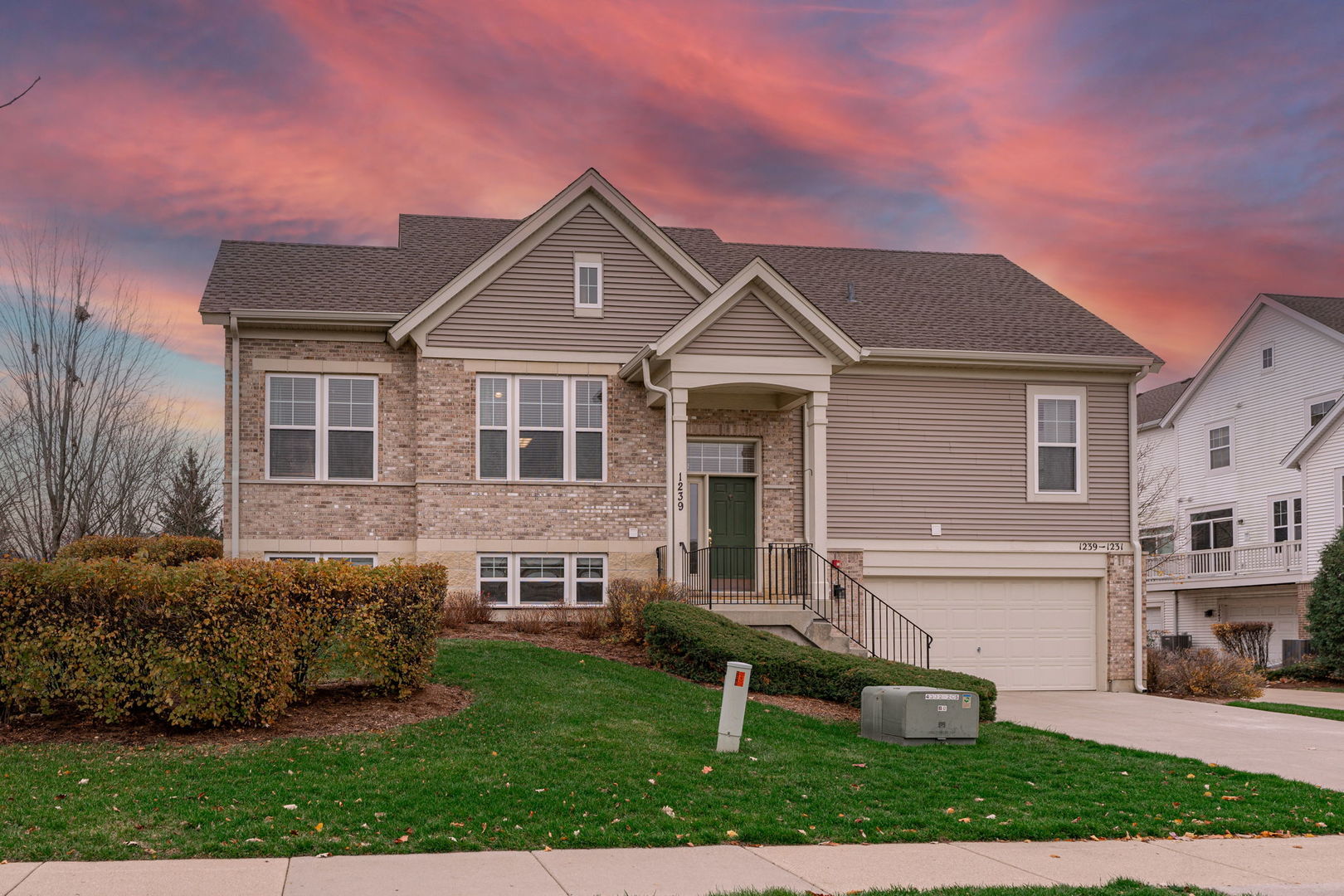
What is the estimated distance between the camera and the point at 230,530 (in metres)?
18.9

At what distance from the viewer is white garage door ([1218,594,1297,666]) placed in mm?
31281

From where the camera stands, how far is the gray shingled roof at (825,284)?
19967mm

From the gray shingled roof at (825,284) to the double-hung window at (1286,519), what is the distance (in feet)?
41.6

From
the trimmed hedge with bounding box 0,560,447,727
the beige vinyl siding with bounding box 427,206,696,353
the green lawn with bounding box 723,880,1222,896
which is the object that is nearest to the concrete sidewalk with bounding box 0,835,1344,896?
the green lawn with bounding box 723,880,1222,896

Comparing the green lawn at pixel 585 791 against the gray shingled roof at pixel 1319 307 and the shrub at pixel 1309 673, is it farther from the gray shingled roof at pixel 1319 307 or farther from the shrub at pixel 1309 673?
the gray shingled roof at pixel 1319 307

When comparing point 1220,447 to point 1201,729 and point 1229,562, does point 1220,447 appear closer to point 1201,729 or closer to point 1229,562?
point 1229,562

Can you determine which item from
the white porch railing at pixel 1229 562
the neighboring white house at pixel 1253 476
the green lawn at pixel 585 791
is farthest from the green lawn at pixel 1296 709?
the neighboring white house at pixel 1253 476

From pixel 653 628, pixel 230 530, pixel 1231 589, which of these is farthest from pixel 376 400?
pixel 1231 589

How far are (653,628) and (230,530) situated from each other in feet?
25.9

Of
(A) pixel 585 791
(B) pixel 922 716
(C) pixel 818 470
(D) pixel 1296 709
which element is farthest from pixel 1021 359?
(A) pixel 585 791

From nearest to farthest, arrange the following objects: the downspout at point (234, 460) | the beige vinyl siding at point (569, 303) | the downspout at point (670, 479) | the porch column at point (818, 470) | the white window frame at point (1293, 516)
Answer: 1. the downspout at point (670, 479)
2. the downspout at point (234, 460)
3. the porch column at point (818, 470)
4. the beige vinyl siding at point (569, 303)
5. the white window frame at point (1293, 516)

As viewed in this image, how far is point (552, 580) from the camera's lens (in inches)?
768

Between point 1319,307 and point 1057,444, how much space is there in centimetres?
1566

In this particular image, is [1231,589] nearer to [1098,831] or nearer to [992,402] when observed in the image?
Answer: [992,402]
